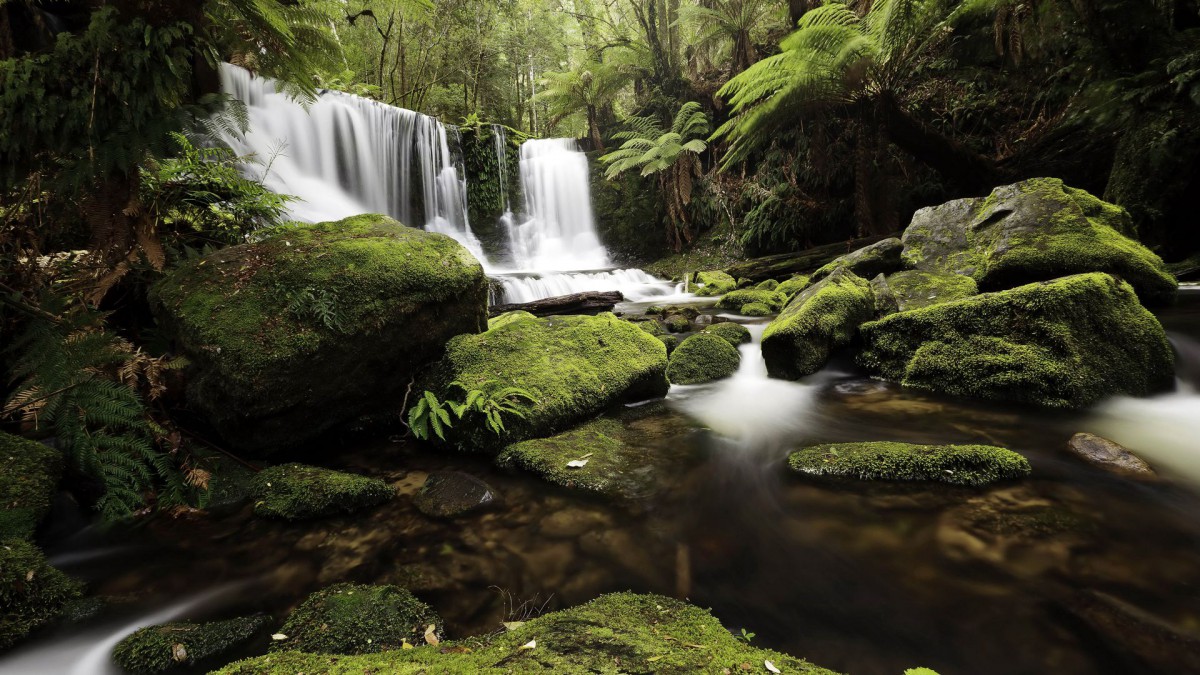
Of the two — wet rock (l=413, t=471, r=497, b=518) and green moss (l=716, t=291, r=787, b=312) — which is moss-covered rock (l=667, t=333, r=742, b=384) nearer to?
wet rock (l=413, t=471, r=497, b=518)

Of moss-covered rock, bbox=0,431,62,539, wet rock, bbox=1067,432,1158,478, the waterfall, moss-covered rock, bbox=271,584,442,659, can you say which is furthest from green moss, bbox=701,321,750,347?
the waterfall

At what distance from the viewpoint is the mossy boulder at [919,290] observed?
187 inches

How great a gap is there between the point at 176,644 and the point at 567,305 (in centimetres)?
640

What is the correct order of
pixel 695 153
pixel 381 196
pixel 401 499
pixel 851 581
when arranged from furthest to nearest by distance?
pixel 695 153, pixel 381 196, pixel 401 499, pixel 851 581

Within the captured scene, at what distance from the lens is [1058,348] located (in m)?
3.42

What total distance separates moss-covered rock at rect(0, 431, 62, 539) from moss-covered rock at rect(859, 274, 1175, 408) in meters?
5.79

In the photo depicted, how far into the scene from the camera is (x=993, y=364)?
3594mm

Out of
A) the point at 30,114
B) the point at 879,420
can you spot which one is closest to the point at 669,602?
the point at 879,420

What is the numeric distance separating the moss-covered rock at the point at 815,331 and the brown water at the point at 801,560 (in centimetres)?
163

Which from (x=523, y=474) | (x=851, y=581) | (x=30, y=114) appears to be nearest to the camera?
(x=851, y=581)

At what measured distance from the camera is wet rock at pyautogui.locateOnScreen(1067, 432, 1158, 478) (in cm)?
248

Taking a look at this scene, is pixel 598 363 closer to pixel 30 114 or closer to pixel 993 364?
pixel 993 364

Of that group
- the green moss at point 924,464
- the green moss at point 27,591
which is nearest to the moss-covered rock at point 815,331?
the green moss at point 924,464

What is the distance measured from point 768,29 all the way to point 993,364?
13.5m
